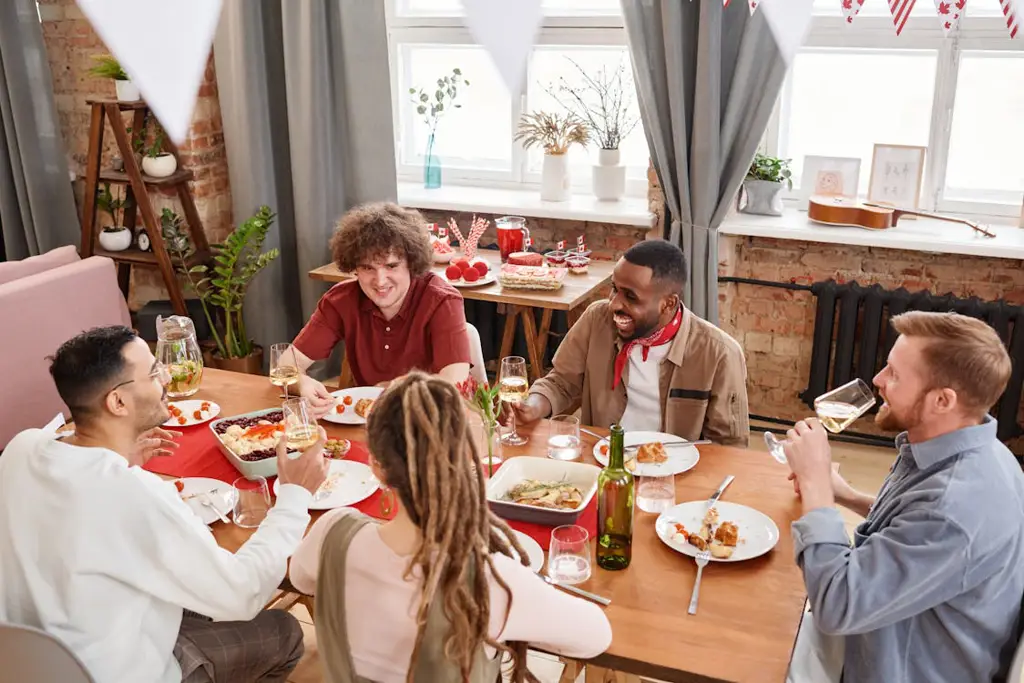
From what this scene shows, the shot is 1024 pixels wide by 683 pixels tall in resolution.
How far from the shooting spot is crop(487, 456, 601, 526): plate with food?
6.03 ft

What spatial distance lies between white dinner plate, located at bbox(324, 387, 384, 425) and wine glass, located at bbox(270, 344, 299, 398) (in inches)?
4.6

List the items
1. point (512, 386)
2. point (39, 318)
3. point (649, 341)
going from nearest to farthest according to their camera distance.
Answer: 1. point (512, 386)
2. point (649, 341)
3. point (39, 318)

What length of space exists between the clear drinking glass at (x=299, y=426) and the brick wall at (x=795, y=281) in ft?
7.61

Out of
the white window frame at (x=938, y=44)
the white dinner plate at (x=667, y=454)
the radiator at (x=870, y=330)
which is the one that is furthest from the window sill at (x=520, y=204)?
the white dinner plate at (x=667, y=454)

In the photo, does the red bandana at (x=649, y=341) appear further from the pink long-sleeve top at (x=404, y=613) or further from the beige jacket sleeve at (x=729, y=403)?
the pink long-sleeve top at (x=404, y=613)

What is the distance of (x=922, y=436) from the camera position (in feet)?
5.50

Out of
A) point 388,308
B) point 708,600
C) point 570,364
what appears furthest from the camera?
point 388,308

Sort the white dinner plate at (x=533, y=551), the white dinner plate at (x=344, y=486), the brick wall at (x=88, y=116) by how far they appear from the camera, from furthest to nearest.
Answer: the brick wall at (x=88, y=116), the white dinner plate at (x=344, y=486), the white dinner plate at (x=533, y=551)

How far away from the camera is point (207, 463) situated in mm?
2162

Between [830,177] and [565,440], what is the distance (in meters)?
2.24

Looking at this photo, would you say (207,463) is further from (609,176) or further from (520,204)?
(609,176)

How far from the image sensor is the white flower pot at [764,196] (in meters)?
3.92

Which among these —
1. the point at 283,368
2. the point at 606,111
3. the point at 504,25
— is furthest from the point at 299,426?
the point at 606,111

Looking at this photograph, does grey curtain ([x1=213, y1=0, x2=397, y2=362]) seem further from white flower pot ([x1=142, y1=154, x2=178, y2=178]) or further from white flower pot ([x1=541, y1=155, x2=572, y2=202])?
white flower pot ([x1=541, y1=155, x2=572, y2=202])
